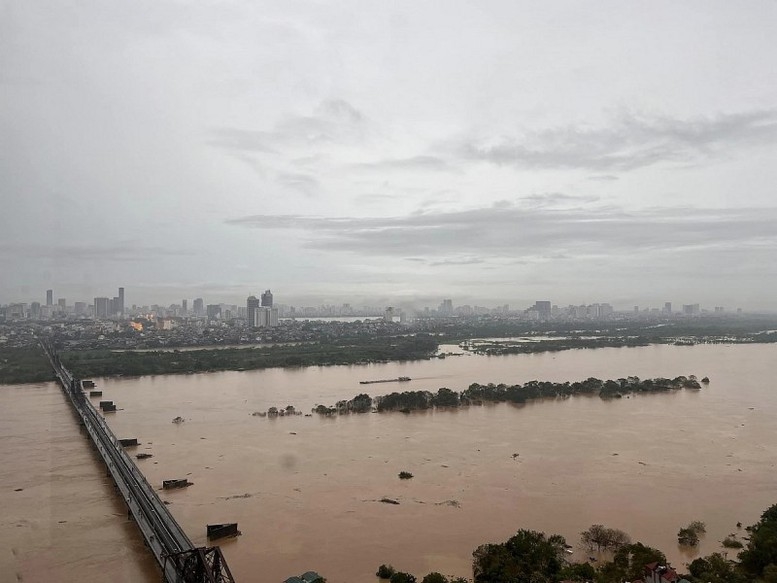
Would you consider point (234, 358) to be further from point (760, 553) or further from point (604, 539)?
point (760, 553)

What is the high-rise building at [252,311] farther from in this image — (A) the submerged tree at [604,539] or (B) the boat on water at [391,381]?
(A) the submerged tree at [604,539]

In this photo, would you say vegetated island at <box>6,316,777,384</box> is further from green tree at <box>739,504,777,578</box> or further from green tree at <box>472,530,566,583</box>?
green tree at <box>739,504,777,578</box>

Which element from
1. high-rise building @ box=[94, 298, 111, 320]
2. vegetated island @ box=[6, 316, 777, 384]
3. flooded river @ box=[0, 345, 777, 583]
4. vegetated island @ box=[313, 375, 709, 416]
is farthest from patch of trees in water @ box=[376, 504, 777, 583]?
high-rise building @ box=[94, 298, 111, 320]

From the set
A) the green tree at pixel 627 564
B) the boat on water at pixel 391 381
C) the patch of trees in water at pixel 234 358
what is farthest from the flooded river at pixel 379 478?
the patch of trees in water at pixel 234 358

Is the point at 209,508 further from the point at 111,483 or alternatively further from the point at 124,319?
the point at 124,319

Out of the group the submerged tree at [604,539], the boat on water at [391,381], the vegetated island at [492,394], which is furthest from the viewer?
the boat on water at [391,381]

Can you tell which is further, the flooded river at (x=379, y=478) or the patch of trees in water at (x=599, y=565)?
the flooded river at (x=379, y=478)
